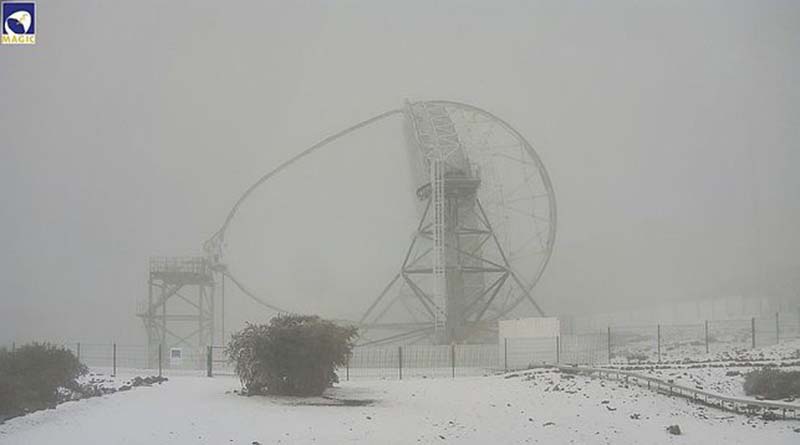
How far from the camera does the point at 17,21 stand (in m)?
27.2

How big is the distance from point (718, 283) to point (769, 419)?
23221 mm

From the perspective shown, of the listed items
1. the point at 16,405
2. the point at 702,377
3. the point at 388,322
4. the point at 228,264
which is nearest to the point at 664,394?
the point at 702,377

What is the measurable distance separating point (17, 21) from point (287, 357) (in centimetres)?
1330

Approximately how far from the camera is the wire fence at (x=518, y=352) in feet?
107

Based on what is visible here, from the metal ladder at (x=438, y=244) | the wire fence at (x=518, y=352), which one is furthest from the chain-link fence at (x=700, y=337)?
the metal ladder at (x=438, y=244)

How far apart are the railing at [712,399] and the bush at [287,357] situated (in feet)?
25.4

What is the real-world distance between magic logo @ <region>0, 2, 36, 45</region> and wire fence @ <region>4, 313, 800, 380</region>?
1106 cm

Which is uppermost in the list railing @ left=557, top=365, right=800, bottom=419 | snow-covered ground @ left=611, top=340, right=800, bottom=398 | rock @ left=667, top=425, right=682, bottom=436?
snow-covered ground @ left=611, top=340, right=800, bottom=398

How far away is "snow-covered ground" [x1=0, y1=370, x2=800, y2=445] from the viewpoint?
1791cm

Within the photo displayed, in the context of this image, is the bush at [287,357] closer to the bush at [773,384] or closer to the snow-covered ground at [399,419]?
the snow-covered ground at [399,419]

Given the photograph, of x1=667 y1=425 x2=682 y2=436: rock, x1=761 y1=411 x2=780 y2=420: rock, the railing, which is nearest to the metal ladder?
the railing

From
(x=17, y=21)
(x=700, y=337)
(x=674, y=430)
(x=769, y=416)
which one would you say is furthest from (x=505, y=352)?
(x=17, y=21)

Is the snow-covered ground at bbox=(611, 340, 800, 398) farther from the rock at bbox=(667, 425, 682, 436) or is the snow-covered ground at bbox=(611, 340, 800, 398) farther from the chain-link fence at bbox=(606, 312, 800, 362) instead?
the rock at bbox=(667, 425, 682, 436)

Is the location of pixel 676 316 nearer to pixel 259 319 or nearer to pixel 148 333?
pixel 259 319
